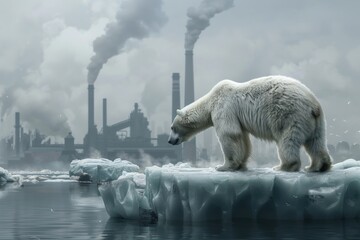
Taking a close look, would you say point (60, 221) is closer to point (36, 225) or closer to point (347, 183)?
point (36, 225)

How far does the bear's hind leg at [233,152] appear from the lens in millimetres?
20234

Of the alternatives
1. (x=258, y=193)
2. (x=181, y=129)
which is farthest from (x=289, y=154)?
(x=181, y=129)

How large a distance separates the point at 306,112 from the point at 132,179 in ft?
20.2

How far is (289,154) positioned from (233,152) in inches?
61.0

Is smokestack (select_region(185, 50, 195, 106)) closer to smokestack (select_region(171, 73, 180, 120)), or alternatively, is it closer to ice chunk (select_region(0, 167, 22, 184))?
smokestack (select_region(171, 73, 180, 120))


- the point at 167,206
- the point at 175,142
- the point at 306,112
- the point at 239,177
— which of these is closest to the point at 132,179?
the point at 175,142

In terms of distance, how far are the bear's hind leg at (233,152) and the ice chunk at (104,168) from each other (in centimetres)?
5361

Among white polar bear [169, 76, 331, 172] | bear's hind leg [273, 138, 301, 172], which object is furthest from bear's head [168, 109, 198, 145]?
bear's hind leg [273, 138, 301, 172]

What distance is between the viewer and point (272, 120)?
784 inches

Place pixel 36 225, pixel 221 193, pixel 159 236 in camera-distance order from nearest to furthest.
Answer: pixel 159 236
pixel 221 193
pixel 36 225

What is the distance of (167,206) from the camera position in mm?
20156

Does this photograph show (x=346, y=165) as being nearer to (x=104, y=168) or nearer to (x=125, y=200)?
(x=125, y=200)

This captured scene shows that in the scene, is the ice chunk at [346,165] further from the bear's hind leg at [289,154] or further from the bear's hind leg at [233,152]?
the bear's hind leg at [233,152]

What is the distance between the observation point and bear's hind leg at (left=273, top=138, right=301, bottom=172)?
770 inches
